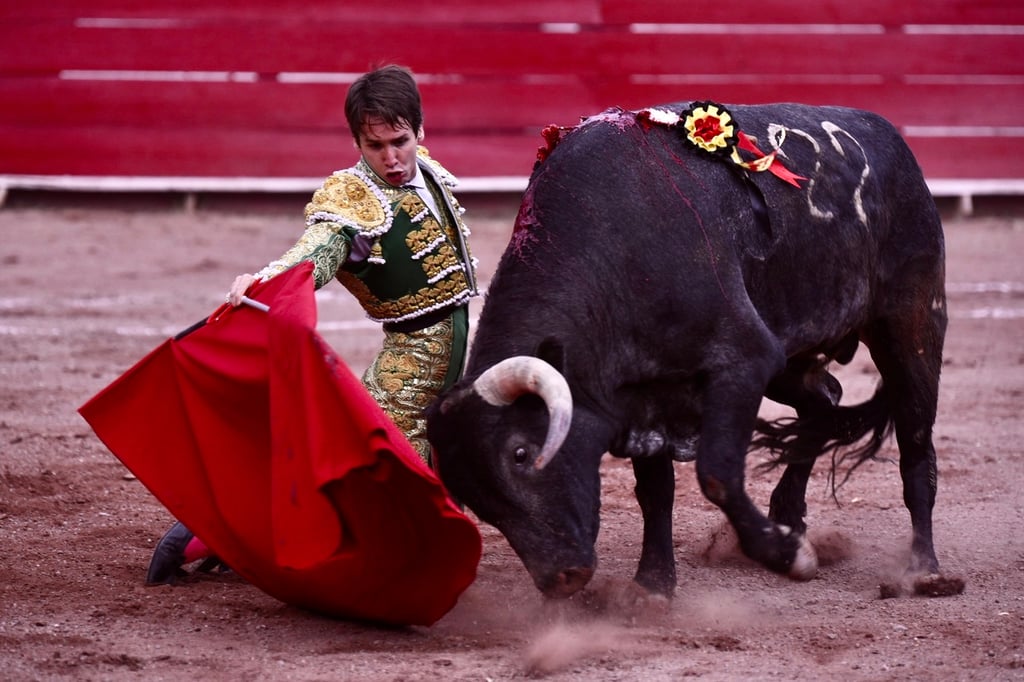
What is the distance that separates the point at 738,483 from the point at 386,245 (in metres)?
0.90

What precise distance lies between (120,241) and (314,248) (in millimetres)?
5638

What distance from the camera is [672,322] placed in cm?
305

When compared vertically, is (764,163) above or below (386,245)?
above

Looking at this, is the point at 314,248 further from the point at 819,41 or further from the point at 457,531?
the point at 819,41

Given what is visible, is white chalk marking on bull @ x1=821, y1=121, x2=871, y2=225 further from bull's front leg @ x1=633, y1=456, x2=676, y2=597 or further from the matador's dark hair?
the matador's dark hair

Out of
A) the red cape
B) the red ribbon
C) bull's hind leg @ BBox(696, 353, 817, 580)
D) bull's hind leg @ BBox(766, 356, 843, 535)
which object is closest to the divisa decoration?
the red ribbon

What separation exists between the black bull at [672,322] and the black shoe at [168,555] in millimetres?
759

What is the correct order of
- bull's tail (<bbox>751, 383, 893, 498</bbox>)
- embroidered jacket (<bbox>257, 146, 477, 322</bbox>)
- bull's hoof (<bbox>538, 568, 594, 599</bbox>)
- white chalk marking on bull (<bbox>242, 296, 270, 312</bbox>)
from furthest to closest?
bull's tail (<bbox>751, 383, 893, 498</bbox>)
embroidered jacket (<bbox>257, 146, 477, 322</bbox>)
white chalk marking on bull (<bbox>242, 296, 270, 312</bbox>)
bull's hoof (<bbox>538, 568, 594, 599</bbox>)

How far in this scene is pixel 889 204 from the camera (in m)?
3.61

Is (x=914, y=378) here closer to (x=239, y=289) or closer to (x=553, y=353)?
(x=553, y=353)

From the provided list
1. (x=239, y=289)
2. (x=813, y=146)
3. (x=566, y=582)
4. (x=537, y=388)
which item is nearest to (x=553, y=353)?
(x=537, y=388)

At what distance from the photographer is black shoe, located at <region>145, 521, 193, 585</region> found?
130 inches

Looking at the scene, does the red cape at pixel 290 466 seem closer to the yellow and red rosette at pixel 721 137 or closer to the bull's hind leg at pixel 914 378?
the yellow and red rosette at pixel 721 137

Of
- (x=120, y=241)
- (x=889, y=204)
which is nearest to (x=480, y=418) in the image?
(x=889, y=204)
